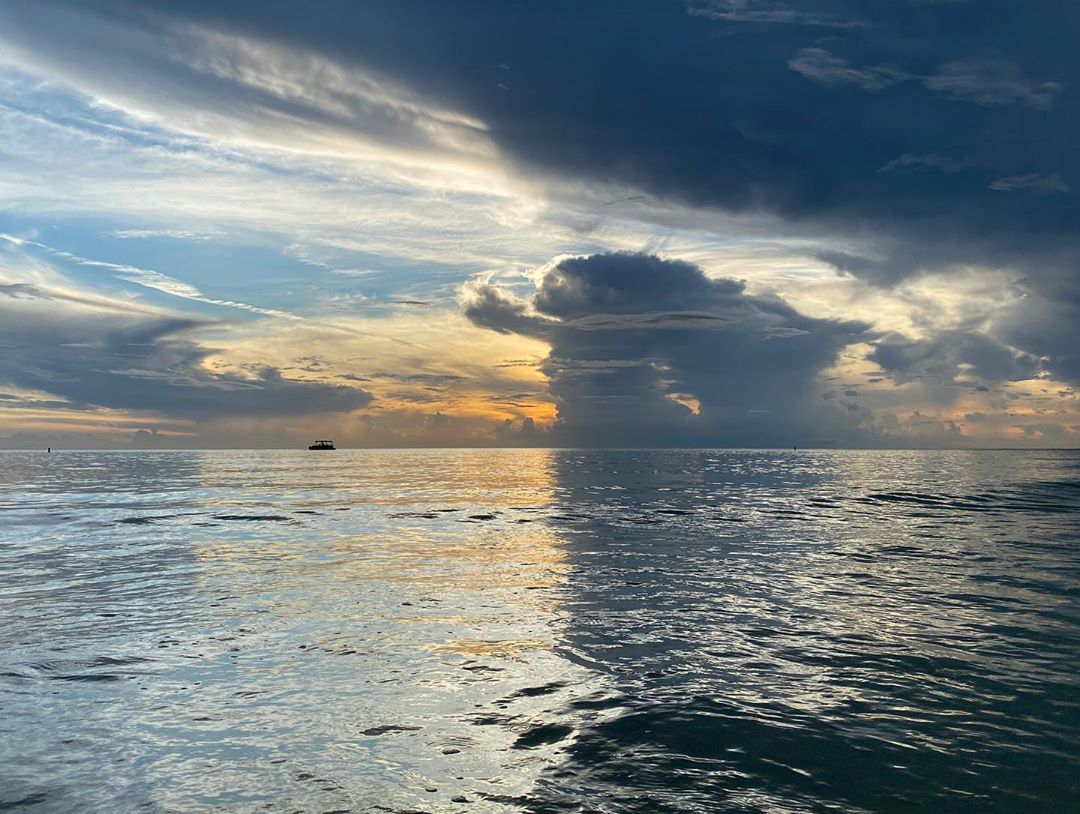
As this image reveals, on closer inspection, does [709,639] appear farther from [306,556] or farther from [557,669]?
[306,556]

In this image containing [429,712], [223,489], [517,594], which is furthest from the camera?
[223,489]

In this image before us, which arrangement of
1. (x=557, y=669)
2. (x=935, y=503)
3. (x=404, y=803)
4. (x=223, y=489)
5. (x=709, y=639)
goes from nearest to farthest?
1. (x=404, y=803)
2. (x=557, y=669)
3. (x=709, y=639)
4. (x=935, y=503)
5. (x=223, y=489)

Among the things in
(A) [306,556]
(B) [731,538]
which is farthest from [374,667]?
(B) [731,538]

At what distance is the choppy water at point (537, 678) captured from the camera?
1039 cm

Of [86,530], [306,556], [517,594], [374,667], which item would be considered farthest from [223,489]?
[374,667]

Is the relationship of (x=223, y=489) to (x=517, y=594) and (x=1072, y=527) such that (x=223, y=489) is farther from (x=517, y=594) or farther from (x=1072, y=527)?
(x=1072, y=527)

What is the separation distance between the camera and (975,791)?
1018cm

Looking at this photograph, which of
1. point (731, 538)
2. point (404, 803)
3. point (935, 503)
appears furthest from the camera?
point (935, 503)

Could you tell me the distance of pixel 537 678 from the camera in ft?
50.2

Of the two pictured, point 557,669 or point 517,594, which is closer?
point 557,669

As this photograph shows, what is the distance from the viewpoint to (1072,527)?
148ft

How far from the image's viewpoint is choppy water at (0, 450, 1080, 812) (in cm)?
1039

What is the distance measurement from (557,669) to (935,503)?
60977 mm

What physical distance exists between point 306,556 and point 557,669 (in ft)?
65.6
